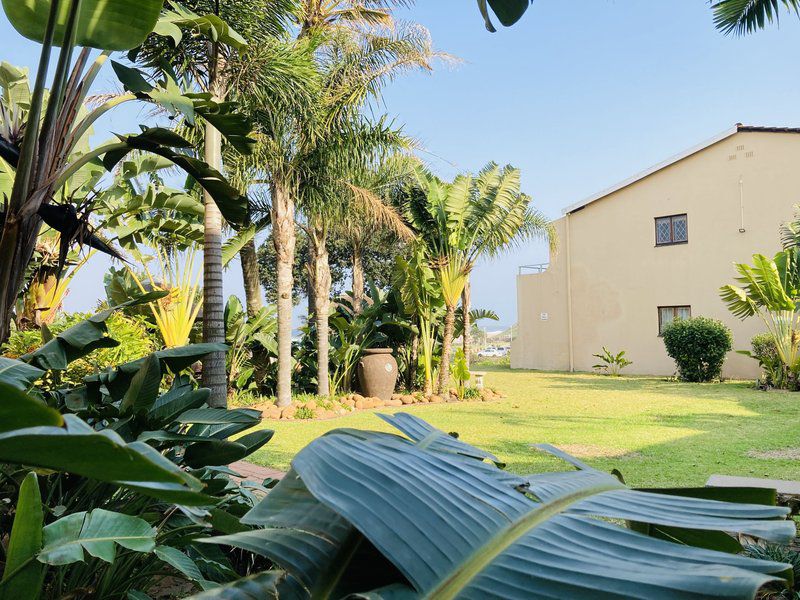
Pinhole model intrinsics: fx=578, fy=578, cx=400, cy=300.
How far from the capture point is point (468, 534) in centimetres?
50

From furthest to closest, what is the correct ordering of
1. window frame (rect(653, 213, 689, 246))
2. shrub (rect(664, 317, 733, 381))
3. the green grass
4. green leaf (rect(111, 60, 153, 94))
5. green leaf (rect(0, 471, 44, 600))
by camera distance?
window frame (rect(653, 213, 689, 246)) → shrub (rect(664, 317, 733, 381)) → the green grass → green leaf (rect(111, 60, 153, 94)) → green leaf (rect(0, 471, 44, 600))

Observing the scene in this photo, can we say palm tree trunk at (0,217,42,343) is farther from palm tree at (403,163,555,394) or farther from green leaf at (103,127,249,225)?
palm tree at (403,163,555,394)

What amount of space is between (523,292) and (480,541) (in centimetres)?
2194

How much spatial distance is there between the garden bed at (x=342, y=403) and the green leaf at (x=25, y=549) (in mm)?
7677

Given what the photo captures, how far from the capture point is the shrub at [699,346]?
50.0 ft

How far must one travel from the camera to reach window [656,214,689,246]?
18391mm

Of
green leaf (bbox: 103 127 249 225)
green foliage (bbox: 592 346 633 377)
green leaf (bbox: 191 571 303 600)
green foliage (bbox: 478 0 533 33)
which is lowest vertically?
green foliage (bbox: 592 346 633 377)

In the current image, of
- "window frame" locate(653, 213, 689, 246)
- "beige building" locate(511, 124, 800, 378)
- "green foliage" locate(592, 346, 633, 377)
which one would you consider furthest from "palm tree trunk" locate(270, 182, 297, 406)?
"window frame" locate(653, 213, 689, 246)

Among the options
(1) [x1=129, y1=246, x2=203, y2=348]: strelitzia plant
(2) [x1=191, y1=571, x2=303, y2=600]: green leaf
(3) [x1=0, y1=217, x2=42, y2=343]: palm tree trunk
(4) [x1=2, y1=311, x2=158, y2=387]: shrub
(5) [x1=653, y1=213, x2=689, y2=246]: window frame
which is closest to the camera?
(2) [x1=191, y1=571, x2=303, y2=600]: green leaf

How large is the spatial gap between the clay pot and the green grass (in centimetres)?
143

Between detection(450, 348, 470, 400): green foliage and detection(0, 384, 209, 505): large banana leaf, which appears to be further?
detection(450, 348, 470, 400): green foliage

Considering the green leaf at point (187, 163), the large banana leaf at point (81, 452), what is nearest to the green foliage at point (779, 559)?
the large banana leaf at point (81, 452)

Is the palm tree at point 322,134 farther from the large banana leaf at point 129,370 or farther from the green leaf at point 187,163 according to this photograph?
the large banana leaf at point 129,370

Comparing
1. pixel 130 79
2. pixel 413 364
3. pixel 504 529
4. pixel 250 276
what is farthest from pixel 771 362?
pixel 504 529
